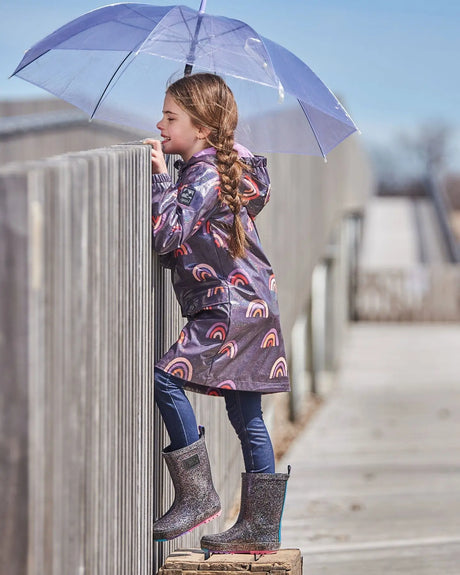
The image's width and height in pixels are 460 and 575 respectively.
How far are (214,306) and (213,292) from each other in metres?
0.05

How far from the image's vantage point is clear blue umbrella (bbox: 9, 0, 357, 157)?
3797 mm

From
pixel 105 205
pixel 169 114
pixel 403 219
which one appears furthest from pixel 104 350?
pixel 403 219

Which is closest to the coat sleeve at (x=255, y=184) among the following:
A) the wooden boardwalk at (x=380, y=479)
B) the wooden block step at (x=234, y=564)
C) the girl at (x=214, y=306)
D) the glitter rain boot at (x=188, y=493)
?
the girl at (x=214, y=306)

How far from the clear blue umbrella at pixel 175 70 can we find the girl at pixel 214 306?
9.1 inches

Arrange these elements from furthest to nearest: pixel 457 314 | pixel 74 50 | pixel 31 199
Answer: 1. pixel 457 314
2. pixel 74 50
3. pixel 31 199

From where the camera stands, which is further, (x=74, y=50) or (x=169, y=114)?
(x=74, y=50)

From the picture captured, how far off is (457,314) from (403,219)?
17010 millimetres

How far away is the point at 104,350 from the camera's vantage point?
2918mm

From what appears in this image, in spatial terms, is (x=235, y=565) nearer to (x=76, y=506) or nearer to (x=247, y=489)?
(x=247, y=489)

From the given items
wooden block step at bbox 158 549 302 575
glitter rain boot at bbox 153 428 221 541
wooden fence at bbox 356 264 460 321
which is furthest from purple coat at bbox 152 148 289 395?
wooden fence at bbox 356 264 460 321

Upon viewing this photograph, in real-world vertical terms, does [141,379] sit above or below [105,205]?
below

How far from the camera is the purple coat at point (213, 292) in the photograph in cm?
355

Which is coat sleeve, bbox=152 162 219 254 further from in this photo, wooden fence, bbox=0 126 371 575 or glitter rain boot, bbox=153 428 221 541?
glitter rain boot, bbox=153 428 221 541

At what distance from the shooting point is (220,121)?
360 centimetres
